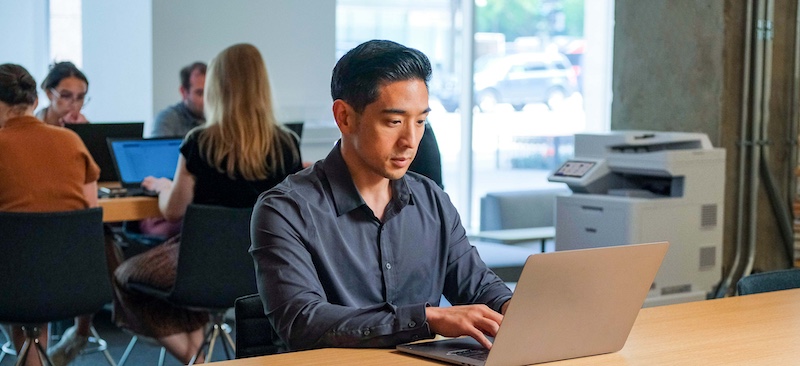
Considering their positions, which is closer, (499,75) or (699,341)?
(699,341)

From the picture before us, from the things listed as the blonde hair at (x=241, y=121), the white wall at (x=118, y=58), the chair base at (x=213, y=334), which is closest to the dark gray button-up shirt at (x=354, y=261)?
the blonde hair at (x=241, y=121)

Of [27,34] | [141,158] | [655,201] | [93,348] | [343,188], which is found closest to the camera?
[343,188]

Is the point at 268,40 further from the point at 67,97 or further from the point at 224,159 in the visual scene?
the point at 224,159

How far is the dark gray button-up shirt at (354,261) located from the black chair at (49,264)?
1.51 metres

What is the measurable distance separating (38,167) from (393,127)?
201 cm

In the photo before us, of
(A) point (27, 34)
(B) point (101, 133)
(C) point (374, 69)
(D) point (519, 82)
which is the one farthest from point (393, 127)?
(D) point (519, 82)

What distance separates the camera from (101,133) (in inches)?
177

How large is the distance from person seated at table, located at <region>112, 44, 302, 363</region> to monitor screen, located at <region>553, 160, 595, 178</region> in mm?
1466

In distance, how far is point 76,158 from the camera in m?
3.69

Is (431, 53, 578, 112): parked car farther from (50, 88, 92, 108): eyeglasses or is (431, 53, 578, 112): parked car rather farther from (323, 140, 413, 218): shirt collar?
(323, 140, 413, 218): shirt collar

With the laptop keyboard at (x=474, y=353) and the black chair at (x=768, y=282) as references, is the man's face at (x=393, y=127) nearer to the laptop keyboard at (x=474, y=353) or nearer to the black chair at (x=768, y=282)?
the laptop keyboard at (x=474, y=353)

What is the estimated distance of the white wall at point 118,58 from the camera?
6113mm

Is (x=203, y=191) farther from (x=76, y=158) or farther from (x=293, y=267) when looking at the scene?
(x=293, y=267)

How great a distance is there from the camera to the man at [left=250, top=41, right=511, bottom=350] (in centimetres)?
188
